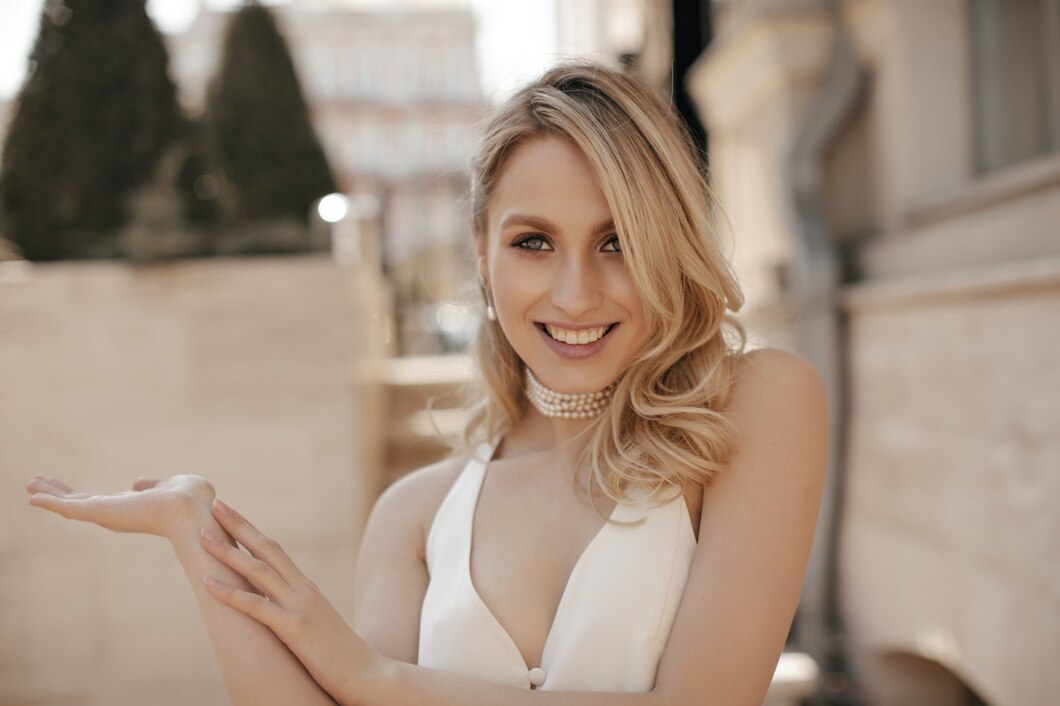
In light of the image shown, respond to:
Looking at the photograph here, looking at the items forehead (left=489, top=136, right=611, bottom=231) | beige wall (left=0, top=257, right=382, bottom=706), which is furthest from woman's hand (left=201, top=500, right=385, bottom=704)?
beige wall (left=0, top=257, right=382, bottom=706)

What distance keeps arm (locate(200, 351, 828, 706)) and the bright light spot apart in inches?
164

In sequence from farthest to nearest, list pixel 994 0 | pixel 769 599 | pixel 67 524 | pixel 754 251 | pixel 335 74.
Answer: pixel 335 74 → pixel 754 251 → pixel 67 524 → pixel 994 0 → pixel 769 599

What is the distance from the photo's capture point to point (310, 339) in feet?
15.7

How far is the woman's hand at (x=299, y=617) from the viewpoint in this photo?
153 centimetres

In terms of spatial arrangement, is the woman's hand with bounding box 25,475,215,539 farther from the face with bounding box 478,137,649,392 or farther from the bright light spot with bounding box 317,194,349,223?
the bright light spot with bounding box 317,194,349,223

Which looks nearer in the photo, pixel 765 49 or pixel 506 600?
pixel 506 600

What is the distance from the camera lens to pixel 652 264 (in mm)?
1659

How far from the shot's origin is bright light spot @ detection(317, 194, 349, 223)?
560 centimetres

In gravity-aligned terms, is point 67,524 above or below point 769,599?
below

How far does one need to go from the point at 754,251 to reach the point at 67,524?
12.4ft

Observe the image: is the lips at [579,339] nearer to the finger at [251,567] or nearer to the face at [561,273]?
the face at [561,273]

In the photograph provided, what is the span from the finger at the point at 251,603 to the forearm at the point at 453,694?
0.17 m

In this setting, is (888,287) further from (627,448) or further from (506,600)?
(506,600)

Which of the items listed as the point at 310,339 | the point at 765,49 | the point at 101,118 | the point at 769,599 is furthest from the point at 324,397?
the point at 769,599
